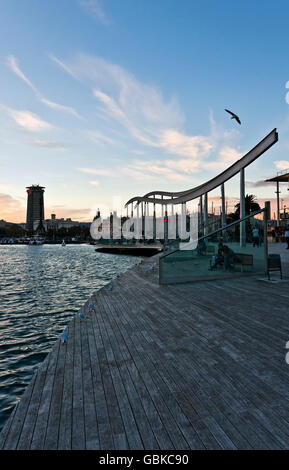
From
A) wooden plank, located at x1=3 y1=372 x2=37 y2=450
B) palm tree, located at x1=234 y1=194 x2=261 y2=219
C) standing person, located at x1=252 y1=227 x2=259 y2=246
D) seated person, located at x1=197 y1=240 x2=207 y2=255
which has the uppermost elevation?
A: palm tree, located at x1=234 y1=194 x2=261 y2=219

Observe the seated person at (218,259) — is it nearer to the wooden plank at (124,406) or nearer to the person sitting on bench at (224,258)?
the person sitting on bench at (224,258)

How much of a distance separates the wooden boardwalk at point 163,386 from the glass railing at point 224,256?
14.8 ft

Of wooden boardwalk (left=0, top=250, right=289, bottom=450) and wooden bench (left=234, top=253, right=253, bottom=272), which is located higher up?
wooden bench (left=234, top=253, right=253, bottom=272)

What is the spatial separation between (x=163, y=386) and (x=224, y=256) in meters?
8.50

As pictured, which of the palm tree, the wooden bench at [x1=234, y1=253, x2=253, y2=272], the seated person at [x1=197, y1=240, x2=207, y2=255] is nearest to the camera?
the seated person at [x1=197, y1=240, x2=207, y2=255]

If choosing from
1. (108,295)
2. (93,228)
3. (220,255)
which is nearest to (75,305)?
(108,295)

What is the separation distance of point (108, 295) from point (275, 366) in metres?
6.61

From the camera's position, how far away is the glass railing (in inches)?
445

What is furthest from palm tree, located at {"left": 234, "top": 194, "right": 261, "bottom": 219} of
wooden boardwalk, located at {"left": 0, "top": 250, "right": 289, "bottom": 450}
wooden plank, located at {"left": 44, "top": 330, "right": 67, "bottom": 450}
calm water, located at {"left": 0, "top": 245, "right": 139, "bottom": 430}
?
wooden plank, located at {"left": 44, "top": 330, "right": 67, "bottom": 450}

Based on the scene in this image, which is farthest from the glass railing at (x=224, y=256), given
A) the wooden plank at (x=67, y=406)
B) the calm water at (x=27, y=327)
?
the wooden plank at (x=67, y=406)

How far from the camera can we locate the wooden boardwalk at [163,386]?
269 centimetres

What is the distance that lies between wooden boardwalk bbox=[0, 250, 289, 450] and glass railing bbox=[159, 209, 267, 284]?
14.8 feet

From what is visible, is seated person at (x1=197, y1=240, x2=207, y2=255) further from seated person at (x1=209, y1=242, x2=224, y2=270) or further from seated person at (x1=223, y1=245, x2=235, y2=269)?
seated person at (x1=223, y1=245, x2=235, y2=269)

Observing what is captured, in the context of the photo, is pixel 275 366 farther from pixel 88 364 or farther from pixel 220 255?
pixel 220 255
